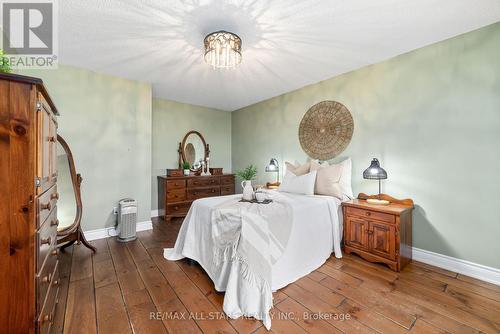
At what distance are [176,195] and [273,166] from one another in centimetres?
199

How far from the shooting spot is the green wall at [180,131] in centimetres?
432

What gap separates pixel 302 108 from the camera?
368cm

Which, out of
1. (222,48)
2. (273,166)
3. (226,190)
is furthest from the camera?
(226,190)

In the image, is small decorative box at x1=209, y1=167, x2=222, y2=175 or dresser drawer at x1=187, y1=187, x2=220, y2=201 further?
small decorative box at x1=209, y1=167, x2=222, y2=175

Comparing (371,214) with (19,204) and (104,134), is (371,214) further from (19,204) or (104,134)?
(104,134)

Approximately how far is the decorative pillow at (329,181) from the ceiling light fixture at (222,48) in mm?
1835

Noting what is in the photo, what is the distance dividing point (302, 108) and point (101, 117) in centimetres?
328

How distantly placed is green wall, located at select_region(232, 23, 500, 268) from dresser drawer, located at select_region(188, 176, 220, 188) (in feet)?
8.69

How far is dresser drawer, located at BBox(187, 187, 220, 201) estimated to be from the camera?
13.8 feet

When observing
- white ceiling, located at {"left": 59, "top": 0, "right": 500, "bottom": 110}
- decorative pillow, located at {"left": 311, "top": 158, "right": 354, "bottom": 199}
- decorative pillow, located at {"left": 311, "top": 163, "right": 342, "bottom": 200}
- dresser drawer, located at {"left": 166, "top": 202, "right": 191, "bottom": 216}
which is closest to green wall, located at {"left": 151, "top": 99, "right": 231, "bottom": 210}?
dresser drawer, located at {"left": 166, "top": 202, "right": 191, "bottom": 216}

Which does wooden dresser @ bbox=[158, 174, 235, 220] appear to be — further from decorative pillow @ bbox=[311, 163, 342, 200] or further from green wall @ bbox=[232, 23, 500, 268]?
green wall @ bbox=[232, 23, 500, 268]

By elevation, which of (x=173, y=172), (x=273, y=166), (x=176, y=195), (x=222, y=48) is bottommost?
(x=176, y=195)

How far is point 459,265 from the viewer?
84.7 inches

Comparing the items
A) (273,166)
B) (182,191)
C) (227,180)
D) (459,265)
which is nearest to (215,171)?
(227,180)
